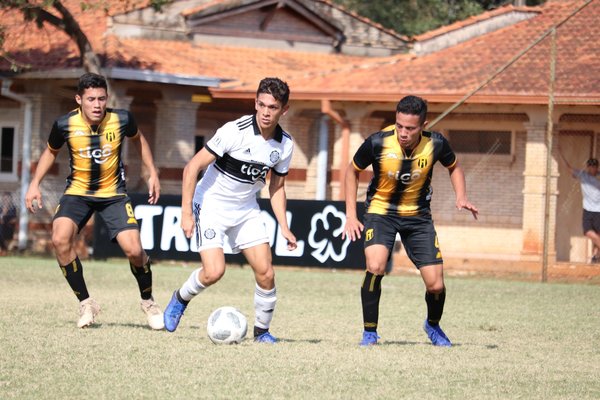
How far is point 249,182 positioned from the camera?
9750 millimetres

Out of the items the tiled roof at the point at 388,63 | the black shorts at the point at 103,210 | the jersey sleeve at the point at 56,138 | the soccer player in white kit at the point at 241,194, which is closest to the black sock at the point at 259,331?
the soccer player in white kit at the point at 241,194

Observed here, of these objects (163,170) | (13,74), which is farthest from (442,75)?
(13,74)

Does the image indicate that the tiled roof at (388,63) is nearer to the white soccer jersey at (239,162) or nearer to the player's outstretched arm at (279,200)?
the player's outstretched arm at (279,200)

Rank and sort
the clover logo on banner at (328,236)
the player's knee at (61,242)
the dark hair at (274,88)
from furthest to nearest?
the clover logo on banner at (328,236) < the player's knee at (61,242) < the dark hair at (274,88)

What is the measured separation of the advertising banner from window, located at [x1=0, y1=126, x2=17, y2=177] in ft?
23.0

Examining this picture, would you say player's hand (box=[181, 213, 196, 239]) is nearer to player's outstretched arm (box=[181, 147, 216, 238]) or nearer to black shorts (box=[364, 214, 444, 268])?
player's outstretched arm (box=[181, 147, 216, 238])

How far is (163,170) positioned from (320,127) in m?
3.65

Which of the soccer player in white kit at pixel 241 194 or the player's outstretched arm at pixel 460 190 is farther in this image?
the player's outstretched arm at pixel 460 190

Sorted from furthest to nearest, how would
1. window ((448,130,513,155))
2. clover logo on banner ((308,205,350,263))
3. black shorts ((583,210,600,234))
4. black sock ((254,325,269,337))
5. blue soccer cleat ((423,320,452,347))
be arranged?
window ((448,130,513,155)), clover logo on banner ((308,205,350,263)), black shorts ((583,210,600,234)), blue soccer cleat ((423,320,452,347)), black sock ((254,325,269,337))

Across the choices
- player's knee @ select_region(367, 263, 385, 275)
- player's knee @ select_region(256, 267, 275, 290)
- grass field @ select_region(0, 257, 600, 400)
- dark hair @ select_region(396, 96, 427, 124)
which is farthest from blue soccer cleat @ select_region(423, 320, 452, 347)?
A: dark hair @ select_region(396, 96, 427, 124)

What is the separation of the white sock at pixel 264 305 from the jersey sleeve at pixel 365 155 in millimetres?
1270

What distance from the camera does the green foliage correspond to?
39.8 meters

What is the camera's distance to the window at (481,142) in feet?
80.8

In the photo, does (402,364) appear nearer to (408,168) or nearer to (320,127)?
(408,168)
